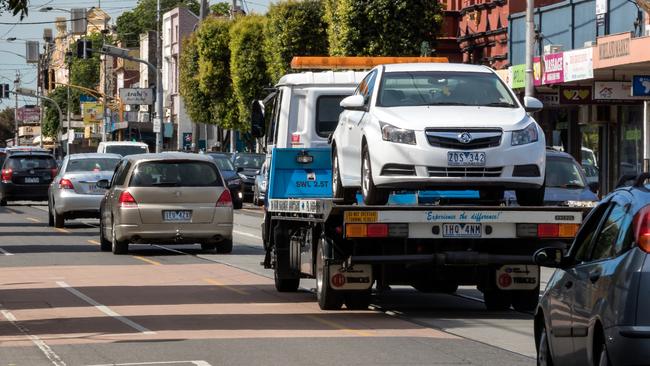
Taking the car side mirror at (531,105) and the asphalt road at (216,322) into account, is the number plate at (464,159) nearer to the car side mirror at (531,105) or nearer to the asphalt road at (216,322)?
the car side mirror at (531,105)

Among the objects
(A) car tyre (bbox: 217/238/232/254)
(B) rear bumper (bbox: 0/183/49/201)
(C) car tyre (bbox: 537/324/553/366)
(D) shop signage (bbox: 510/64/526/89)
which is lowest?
(A) car tyre (bbox: 217/238/232/254)

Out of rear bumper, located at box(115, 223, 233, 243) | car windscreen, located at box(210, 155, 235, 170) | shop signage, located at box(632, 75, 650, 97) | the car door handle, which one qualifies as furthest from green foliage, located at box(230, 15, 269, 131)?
the car door handle

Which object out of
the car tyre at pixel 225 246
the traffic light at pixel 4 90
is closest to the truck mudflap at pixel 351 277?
the car tyre at pixel 225 246

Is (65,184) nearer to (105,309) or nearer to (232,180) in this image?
(232,180)

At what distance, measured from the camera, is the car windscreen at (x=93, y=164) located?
3500 cm

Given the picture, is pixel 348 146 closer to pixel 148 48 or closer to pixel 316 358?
pixel 316 358

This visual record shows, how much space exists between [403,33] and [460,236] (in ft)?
120

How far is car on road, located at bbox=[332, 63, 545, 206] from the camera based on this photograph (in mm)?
15781

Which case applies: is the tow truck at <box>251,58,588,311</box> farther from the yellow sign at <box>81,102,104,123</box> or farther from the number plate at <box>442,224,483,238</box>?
the yellow sign at <box>81,102,104,123</box>

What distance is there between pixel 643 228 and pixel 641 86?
24.1 m

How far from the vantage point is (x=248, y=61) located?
67.5 meters

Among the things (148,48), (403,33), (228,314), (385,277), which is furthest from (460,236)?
(148,48)

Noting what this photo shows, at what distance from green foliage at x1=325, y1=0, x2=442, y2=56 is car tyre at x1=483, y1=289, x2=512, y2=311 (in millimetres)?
34437

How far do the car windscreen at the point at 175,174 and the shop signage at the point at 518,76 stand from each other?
16293 mm
